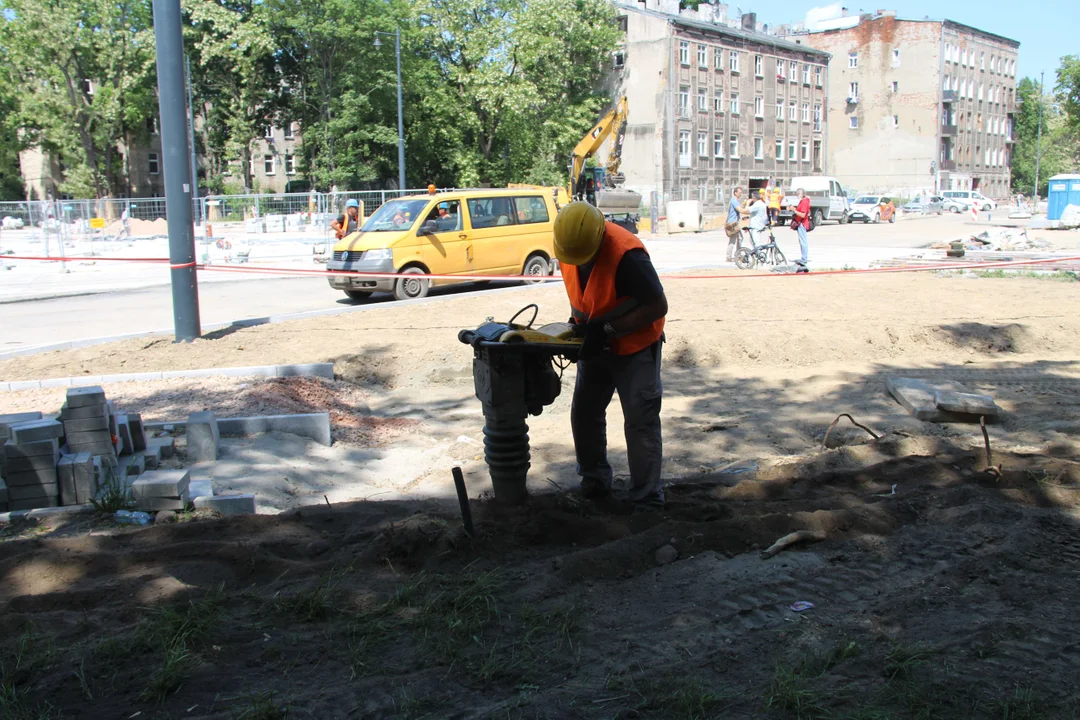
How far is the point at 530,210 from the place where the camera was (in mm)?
17234

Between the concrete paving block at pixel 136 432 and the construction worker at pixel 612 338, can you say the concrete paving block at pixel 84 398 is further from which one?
the construction worker at pixel 612 338

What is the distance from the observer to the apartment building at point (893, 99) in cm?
7606

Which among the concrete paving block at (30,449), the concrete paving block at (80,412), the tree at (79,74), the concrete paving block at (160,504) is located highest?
the tree at (79,74)

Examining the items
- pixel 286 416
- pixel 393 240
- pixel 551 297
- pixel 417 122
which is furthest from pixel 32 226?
pixel 417 122

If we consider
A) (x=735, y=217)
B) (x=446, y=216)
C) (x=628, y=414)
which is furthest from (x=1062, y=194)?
(x=628, y=414)

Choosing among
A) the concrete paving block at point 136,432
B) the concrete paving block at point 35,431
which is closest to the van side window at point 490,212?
the concrete paving block at point 136,432

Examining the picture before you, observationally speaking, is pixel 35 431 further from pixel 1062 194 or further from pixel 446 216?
pixel 1062 194

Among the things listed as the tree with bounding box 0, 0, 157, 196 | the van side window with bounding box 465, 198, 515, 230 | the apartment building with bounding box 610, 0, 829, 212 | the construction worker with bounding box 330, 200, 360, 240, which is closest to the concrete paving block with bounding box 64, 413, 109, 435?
the van side window with bounding box 465, 198, 515, 230

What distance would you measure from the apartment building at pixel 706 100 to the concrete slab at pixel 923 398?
4805cm

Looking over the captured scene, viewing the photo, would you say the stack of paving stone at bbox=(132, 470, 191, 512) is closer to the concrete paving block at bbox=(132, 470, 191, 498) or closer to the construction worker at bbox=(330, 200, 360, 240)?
the concrete paving block at bbox=(132, 470, 191, 498)

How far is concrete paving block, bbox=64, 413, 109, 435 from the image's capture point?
5754 millimetres

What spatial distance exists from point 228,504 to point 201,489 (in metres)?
0.33

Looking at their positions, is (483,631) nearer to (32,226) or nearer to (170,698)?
(170,698)

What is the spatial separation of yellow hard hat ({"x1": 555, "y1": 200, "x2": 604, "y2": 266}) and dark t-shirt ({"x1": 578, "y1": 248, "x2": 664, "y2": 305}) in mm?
182
